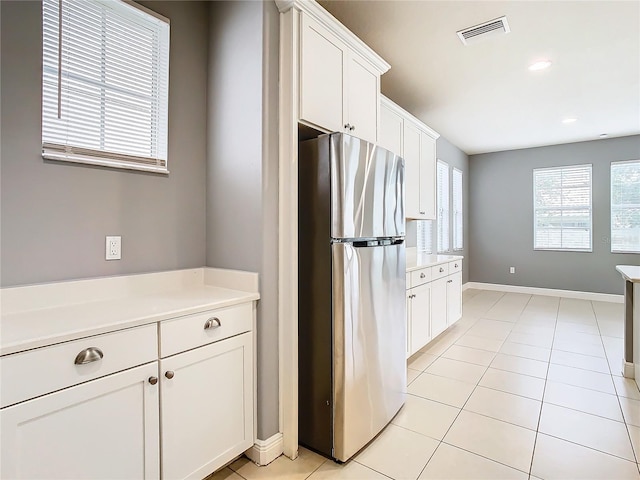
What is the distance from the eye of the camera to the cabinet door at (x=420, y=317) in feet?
9.93

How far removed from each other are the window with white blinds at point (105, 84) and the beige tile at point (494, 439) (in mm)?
2284

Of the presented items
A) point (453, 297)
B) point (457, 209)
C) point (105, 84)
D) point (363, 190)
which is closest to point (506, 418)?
point (363, 190)

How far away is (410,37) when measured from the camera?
2.66 meters

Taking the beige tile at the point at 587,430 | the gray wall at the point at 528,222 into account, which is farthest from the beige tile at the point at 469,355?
the gray wall at the point at 528,222

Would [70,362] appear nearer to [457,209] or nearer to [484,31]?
[484,31]

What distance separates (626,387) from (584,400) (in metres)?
0.52

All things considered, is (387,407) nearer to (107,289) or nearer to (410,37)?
(107,289)

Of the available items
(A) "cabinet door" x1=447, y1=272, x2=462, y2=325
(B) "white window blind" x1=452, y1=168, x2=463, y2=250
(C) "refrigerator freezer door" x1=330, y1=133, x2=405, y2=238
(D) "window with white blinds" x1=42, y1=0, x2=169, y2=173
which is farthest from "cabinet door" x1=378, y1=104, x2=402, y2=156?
(B) "white window blind" x1=452, y1=168, x2=463, y2=250

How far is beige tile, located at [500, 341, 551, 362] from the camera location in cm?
326

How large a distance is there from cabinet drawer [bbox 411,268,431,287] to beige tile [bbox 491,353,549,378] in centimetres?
94

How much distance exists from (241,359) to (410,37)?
2.61m

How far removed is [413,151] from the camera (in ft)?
12.1

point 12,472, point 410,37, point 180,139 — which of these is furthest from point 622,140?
point 12,472

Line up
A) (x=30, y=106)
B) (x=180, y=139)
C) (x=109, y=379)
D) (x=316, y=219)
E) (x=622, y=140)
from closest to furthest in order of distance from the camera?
1. (x=109, y=379)
2. (x=30, y=106)
3. (x=316, y=219)
4. (x=180, y=139)
5. (x=622, y=140)
